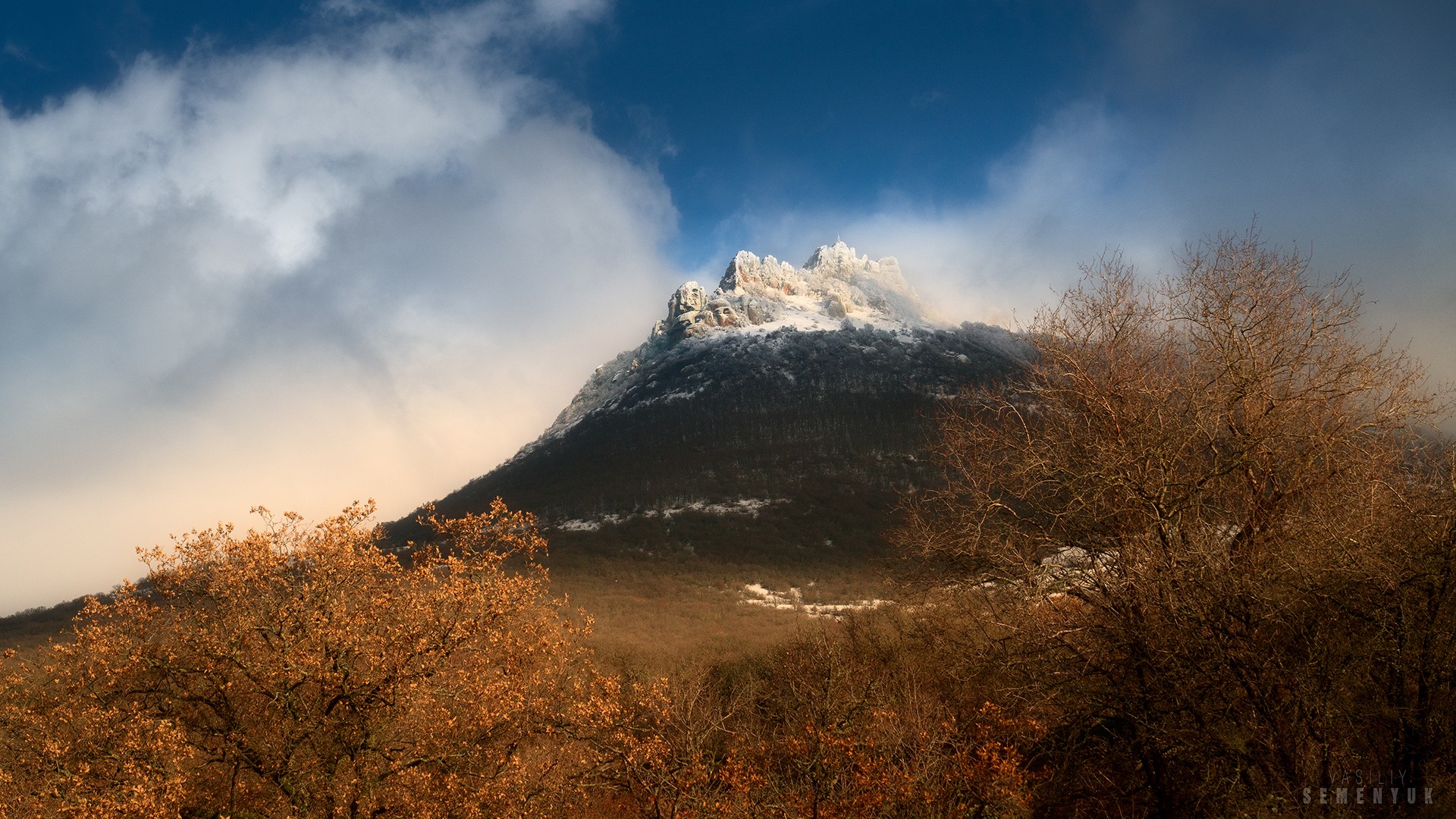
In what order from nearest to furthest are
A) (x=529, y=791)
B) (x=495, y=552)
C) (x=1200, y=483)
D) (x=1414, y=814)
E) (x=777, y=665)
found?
(x=1414, y=814)
(x=1200, y=483)
(x=529, y=791)
(x=495, y=552)
(x=777, y=665)

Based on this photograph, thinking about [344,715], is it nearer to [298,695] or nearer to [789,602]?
[298,695]

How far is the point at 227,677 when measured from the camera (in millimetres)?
15852

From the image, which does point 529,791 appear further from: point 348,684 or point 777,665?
point 777,665

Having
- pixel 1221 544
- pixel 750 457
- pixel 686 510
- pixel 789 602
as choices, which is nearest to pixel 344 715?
pixel 1221 544

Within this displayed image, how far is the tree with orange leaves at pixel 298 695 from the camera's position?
15.1 meters

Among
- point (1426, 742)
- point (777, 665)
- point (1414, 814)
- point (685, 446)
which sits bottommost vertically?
point (777, 665)

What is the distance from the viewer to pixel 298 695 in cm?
1554

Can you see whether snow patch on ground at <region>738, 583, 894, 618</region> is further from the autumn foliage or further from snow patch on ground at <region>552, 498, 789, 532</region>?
the autumn foliage

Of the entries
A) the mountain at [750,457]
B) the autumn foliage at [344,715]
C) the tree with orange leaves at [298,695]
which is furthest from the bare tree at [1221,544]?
the mountain at [750,457]

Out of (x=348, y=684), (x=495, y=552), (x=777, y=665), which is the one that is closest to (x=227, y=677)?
(x=348, y=684)

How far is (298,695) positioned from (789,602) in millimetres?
58839

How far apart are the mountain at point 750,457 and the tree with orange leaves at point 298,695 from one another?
51363mm

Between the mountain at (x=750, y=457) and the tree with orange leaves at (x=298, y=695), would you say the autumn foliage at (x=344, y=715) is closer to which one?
the tree with orange leaves at (x=298, y=695)

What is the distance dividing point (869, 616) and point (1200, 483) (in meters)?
29.1
